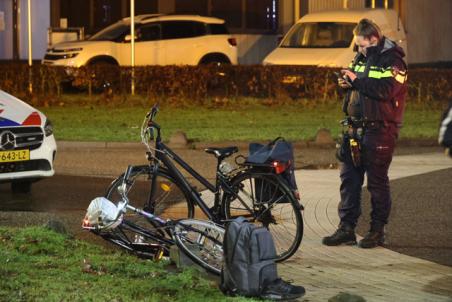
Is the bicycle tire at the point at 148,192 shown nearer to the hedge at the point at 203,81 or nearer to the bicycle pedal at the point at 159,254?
the bicycle pedal at the point at 159,254

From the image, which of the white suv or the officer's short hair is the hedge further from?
the officer's short hair

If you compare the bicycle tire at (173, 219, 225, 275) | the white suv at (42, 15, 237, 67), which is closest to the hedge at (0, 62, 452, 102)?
the white suv at (42, 15, 237, 67)

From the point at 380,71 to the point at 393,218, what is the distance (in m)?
2.00

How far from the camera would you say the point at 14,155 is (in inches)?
476

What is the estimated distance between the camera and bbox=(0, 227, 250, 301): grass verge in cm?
720

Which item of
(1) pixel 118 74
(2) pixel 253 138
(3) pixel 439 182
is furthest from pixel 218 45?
(3) pixel 439 182

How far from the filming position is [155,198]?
925 centimetres

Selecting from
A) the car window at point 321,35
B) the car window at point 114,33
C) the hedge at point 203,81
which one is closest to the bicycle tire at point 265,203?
the hedge at point 203,81

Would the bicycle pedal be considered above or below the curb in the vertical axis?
above

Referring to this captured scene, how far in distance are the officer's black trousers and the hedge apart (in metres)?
12.2

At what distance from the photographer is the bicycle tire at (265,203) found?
898 cm

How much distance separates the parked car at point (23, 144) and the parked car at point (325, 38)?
12.3m

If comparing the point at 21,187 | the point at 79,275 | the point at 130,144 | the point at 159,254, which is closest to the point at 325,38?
the point at 130,144

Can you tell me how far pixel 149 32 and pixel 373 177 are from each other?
20483 millimetres
